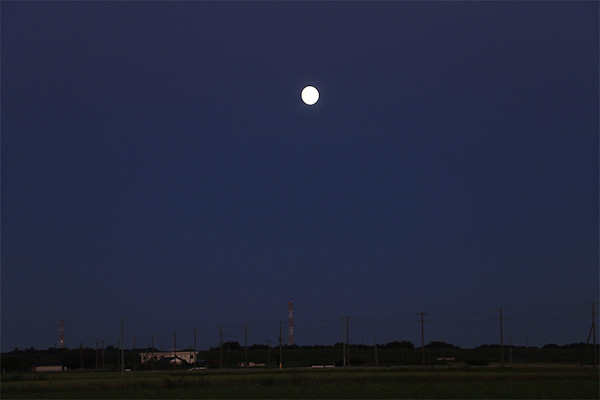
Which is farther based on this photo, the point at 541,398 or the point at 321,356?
the point at 321,356

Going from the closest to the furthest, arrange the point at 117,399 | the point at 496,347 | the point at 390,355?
1. the point at 117,399
2. the point at 390,355
3. the point at 496,347

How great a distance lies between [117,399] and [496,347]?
553 ft

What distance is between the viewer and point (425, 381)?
55.5 meters

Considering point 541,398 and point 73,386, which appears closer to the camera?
point 541,398

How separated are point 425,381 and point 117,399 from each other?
2499 cm

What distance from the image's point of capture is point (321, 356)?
627ft

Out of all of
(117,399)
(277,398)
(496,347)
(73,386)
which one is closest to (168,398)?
(117,399)

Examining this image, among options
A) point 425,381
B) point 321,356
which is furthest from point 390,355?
point 425,381

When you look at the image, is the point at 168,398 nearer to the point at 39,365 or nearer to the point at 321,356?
the point at 39,365

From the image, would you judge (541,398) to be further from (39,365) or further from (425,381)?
(39,365)

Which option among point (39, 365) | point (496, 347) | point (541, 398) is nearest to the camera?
point (541, 398)

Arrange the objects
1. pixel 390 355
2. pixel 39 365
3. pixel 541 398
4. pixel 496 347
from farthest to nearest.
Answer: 1. pixel 496 347
2. pixel 390 355
3. pixel 39 365
4. pixel 541 398

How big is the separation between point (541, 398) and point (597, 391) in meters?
6.02

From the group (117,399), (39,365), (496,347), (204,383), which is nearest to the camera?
(117,399)
